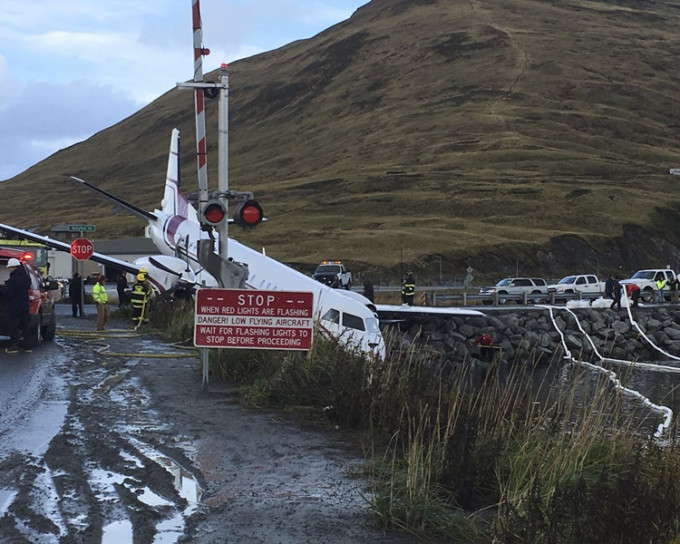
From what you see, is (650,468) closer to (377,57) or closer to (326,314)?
(326,314)

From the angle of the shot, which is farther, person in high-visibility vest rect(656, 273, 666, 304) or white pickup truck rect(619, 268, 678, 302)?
white pickup truck rect(619, 268, 678, 302)

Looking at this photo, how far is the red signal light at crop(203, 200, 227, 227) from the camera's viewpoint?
45.3ft

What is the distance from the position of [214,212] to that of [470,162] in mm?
113389

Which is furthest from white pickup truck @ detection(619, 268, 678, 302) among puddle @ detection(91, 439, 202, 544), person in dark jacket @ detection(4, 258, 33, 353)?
puddle @ detection(91, 439, 202, 544)

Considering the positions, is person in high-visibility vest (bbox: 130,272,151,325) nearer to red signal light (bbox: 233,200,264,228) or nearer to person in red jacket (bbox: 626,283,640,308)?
red signal light (bbox: 233,200,264,228)

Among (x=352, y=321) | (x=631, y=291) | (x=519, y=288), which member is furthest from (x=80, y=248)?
(x=519, y=288)

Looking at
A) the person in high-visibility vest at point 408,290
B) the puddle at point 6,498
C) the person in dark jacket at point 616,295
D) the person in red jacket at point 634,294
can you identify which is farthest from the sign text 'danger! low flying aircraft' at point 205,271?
the person in red jacket at point 634,294

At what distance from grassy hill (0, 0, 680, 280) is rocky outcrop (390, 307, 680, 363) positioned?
34528 mm

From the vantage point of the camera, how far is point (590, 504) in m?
6.37

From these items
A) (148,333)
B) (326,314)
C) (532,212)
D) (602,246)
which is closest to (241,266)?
(326,314)

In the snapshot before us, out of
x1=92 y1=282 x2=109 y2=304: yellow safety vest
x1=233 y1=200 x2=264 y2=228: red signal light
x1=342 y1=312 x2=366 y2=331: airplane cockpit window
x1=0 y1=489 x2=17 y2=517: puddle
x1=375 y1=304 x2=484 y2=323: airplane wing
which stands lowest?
x1=375 y1=304 x2=484 y2=323: airplane wing

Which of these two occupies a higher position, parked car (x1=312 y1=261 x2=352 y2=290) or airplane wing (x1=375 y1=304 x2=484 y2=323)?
parked car (x1=312 y1=261 x2=352 y2=290)

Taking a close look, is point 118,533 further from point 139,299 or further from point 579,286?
point 579,286

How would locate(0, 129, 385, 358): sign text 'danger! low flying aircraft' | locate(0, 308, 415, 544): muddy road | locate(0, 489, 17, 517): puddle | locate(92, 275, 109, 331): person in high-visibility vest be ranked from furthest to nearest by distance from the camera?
locate(92, 275, 109, 331): person in high-visibility vest, locate(0, 129, 385, 358): sign text 'danger! low flying aircraft', locate(0, 489, 17, 517): puddle, locate(0, 308, 415, 544): muddy road
